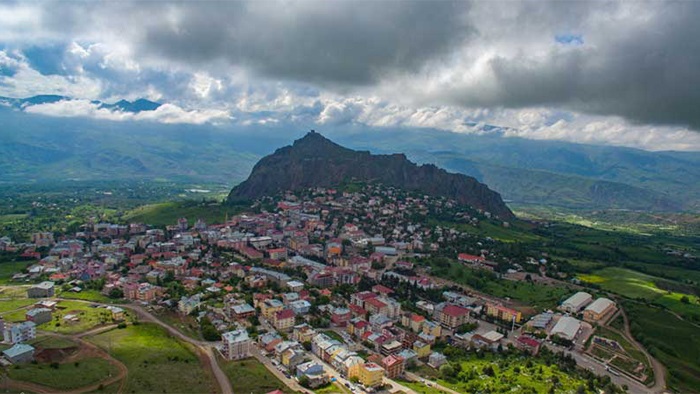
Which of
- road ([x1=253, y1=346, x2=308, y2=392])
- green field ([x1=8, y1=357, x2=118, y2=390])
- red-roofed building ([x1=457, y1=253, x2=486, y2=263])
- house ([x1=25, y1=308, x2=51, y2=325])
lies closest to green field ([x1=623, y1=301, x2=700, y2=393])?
red-roofed building ([x1=457, y1=253, x2=486, y2=263])

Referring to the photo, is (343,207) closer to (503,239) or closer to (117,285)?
(503,239)

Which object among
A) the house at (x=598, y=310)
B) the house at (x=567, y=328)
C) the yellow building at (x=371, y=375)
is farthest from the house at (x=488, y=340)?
the yellow building at (x=371, y=375)

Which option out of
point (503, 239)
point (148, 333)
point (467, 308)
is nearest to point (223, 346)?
point (148, 333)

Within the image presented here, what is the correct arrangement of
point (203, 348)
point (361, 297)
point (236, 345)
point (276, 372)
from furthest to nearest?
point (361, 297), point (203, 348), point (236, 345), point (276, 372)

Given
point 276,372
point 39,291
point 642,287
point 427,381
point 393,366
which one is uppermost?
point 642,287

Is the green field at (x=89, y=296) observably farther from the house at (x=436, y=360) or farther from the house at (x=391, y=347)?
the house at (x=436, y=360)

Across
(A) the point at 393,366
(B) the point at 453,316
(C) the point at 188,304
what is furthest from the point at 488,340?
(C) the point at 188,304

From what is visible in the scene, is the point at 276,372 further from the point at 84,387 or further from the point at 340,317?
the point at 84,387
